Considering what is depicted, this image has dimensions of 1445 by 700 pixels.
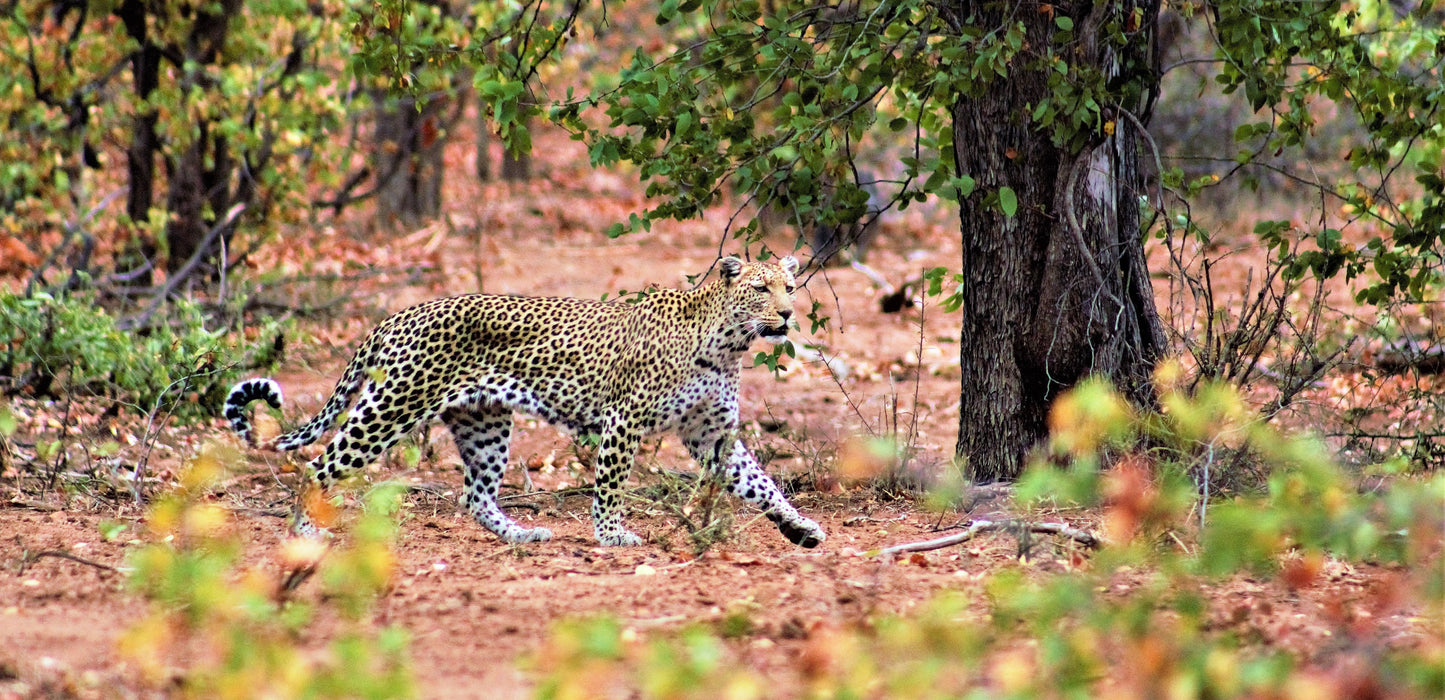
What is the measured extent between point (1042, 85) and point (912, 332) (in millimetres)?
6406

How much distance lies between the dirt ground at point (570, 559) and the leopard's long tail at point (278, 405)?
1.24ft

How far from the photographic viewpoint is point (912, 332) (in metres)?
13.2

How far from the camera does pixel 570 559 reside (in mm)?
6117

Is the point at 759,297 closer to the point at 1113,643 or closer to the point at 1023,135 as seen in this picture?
the point at 1023,135

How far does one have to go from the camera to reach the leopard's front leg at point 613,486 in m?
6.55

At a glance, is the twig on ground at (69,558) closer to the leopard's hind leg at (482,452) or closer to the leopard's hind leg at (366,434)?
the leopard's hind leg at (366,434)

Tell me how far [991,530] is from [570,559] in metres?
1.62

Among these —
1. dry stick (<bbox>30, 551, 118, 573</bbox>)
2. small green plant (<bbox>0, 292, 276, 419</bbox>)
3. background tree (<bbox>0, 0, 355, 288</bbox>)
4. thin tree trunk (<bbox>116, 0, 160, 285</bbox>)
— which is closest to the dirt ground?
dry stick (<bbox>30, 551, 118, 573</bbox>)

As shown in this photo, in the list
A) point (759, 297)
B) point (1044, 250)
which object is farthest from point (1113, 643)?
point (1044, 250)

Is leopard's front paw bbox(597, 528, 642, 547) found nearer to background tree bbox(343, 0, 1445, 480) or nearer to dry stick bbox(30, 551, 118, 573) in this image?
background tree bbox(343, 0, 1445, 480)

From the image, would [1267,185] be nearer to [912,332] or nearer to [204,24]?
[912,332]

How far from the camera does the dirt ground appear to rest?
4492mm

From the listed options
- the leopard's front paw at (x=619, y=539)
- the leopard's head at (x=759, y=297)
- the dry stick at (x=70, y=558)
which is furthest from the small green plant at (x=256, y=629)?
the leopard's head at (x=759, y=297)

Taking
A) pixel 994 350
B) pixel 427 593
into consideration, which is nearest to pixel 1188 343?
pixel 994 350
